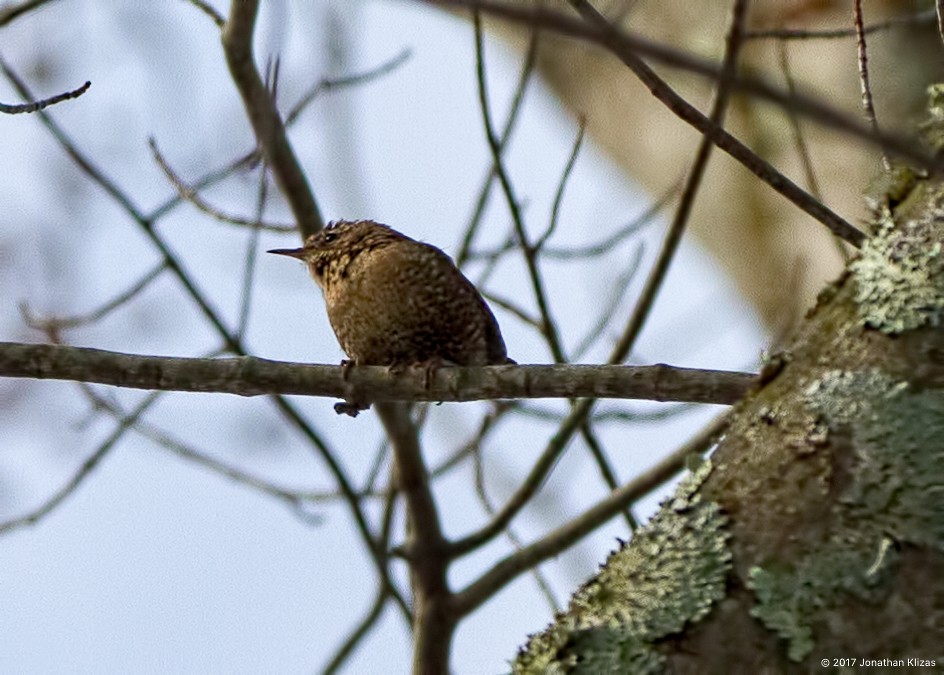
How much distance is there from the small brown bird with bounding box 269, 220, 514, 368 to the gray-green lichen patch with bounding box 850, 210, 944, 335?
6.45 ft

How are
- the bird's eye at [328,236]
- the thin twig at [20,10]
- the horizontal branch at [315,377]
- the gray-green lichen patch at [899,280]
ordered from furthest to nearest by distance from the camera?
the bird's eye at [328,236] < the thin twig at [20,10] < the horizontal branch at [315,377] < the gray-green lichen patch at [899,280]

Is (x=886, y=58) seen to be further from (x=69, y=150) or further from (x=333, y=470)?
(x=69, y=150)

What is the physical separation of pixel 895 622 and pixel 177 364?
1627 mm

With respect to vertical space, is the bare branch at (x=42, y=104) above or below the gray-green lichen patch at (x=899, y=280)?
above

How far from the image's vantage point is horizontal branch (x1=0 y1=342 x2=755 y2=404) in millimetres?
2529

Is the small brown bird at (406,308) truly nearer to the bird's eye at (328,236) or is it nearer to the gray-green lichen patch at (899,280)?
the bird's eye at (328,236)

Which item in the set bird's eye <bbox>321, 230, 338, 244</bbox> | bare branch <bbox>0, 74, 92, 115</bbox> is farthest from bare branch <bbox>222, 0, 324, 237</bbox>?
bare branch <bbox>0, 74, 92, 115</bbox>

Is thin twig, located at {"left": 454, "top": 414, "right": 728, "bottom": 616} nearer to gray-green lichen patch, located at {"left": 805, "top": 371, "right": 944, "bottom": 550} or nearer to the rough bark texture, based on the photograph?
the rough bark texture

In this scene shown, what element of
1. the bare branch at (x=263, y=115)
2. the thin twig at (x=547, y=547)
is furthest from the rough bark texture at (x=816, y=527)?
the bare branch at (x=263, y=115)

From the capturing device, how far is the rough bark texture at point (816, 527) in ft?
4.75

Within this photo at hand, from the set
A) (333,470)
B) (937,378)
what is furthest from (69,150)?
(937,378)

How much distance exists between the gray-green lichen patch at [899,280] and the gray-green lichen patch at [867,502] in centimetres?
8

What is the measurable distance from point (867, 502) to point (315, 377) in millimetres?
1485

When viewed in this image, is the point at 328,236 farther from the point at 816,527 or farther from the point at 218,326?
the point at 816,527
